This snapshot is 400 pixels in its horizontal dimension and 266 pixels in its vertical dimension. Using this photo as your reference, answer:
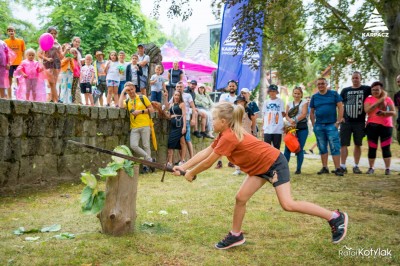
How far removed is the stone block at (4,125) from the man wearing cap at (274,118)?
5.08 m

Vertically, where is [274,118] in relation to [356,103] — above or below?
below

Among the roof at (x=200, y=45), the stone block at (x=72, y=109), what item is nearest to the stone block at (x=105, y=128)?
the stone block at (x=72, y=109)

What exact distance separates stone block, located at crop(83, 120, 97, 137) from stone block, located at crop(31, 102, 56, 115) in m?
0.93

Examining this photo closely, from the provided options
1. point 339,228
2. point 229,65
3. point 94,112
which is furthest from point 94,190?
point 229,65

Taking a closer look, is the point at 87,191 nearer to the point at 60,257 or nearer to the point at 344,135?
the point at 60,257

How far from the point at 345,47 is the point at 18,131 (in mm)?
9475

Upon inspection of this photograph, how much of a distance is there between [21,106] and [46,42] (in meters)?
2.39

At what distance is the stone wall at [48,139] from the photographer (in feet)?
20.6

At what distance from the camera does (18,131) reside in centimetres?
637

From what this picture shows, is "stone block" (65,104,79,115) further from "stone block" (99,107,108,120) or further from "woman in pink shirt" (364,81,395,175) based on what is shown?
"woman in pink shirt" (364,81,395,175)

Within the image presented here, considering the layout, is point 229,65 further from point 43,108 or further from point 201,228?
point 201,228

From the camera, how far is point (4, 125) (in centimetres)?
616

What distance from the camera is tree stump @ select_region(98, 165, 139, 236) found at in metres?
4.25

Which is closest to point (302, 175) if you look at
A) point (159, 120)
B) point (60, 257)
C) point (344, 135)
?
point (344, 135)
